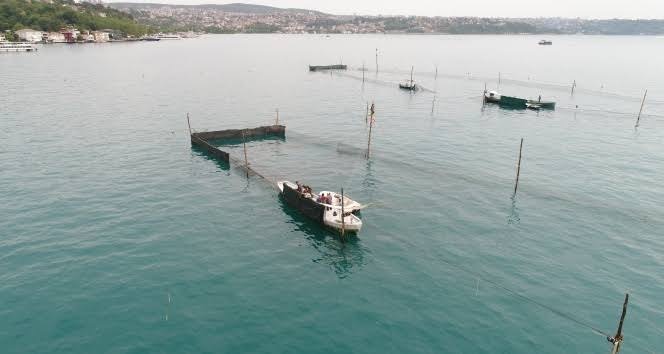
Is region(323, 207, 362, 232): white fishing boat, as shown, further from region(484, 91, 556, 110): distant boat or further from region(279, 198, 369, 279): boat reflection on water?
region(484, 91, 556, 110): distant boat

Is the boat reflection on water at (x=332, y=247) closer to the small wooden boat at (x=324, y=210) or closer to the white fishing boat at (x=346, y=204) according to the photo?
the small wooden boat at (x=324, y=210)

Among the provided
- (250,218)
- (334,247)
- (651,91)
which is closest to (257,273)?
(334,247)

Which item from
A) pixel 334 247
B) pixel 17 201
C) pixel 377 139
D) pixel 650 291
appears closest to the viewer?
pixel 650 291

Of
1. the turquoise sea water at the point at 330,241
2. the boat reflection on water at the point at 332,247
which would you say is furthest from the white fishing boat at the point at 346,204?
the boat reflection on water at the point at 332,247

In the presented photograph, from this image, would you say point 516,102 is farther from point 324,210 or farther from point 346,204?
point 324,210

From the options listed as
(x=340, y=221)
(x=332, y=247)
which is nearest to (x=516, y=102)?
(x=340, y=221)

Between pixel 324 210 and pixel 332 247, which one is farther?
pixel 324 210

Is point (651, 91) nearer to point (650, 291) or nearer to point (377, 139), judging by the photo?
point (377, 139)
